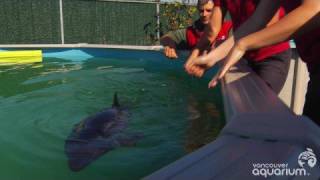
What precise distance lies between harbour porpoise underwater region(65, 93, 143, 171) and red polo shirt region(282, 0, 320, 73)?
2043mm

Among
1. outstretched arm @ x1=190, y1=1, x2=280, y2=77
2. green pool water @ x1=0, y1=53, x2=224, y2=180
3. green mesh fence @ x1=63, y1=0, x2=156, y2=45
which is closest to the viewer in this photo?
outstretched arm @ x1=190, y1=1, x2=280, y2=77

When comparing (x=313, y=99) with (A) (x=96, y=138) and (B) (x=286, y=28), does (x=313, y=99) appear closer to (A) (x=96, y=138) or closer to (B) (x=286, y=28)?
(B) (x=286, y=28)

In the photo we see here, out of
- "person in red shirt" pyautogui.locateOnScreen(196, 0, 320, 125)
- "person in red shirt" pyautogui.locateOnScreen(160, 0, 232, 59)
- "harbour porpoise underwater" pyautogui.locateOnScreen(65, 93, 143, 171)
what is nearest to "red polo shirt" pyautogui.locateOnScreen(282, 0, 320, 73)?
"person in red shirt" pyautogui.locateOnScreen(196, 0, 320, 125)

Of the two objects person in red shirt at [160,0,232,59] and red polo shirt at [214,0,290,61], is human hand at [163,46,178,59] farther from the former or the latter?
red polo shirt at [214,0,290,61]

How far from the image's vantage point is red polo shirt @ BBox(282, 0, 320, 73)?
6.35ft

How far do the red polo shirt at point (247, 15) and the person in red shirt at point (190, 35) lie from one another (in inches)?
99.7

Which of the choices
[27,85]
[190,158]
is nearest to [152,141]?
[190,158]

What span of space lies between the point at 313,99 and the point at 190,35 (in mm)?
4488

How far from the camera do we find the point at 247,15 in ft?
9.96

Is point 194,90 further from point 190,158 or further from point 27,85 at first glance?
point 190,158

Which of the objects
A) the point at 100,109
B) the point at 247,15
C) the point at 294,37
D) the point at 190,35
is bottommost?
the point at 100,109

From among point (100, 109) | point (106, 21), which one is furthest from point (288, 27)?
point (106, 21)

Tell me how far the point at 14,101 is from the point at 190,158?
510 centimetres

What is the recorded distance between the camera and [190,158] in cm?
148
